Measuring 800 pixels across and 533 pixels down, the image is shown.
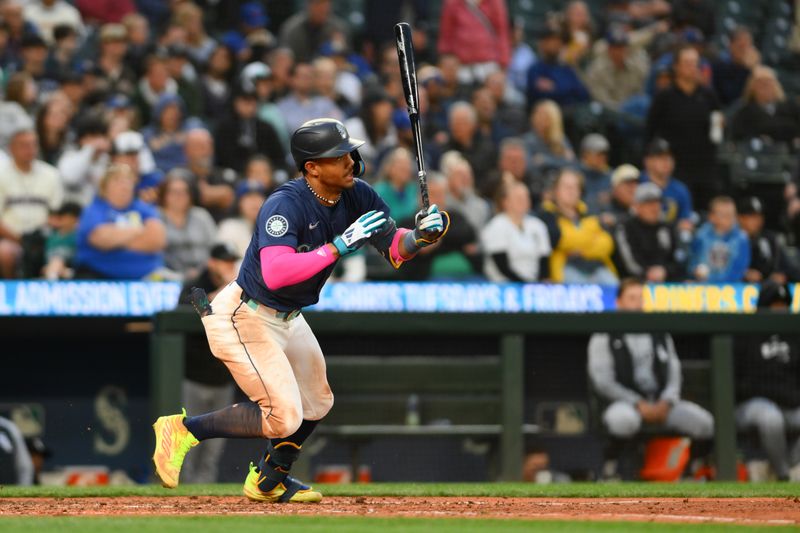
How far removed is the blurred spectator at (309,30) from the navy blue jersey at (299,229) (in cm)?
659

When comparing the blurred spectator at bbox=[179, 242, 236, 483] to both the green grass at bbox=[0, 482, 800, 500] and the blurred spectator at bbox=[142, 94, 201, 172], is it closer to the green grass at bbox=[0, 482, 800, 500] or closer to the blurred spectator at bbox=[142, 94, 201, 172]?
the green grass at bbox=[0, 482, 800, 500]

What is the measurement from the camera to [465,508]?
6.68m

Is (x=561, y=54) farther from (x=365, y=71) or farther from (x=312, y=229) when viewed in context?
(x=312, y=229)

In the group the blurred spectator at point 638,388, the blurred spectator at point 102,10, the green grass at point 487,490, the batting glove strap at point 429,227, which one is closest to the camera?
the batting glove strap at point 429,227

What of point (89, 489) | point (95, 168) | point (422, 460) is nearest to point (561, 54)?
point (95, 168)

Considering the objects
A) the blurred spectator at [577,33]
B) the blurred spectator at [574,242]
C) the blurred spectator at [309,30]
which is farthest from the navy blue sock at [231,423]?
the blurred spectator at [577,33]

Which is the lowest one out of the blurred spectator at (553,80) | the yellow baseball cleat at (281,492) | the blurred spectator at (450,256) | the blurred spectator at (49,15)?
the yellow baseball cleat at (281,492)

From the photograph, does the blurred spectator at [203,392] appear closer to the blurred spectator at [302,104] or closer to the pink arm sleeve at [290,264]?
the pink arm sleeve at [290,264]

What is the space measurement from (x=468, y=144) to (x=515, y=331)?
3374 millimetres

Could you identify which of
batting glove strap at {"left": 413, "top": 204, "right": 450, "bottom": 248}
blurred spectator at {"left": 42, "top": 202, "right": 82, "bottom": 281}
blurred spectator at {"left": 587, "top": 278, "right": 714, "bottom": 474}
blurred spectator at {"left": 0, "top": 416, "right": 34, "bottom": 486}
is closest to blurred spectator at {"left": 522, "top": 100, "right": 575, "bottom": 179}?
blurred spectator at {"left": 587, "top": 278, "right": 714, "bottom": 474}

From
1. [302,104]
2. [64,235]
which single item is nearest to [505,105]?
[302,104]

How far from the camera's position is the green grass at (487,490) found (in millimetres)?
7668

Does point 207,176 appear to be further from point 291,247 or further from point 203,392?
point 291,247

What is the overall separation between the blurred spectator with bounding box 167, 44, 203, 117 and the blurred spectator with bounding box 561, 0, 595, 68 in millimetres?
3934
